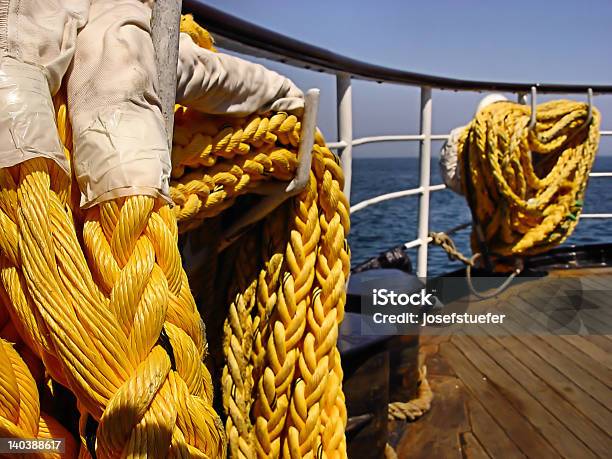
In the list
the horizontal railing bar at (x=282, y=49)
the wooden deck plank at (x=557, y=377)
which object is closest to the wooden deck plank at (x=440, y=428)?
the wooden deck plank at (x=557, y=377)

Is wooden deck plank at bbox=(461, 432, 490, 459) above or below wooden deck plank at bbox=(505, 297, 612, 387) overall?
below

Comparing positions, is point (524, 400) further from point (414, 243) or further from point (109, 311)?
point (109, 311)

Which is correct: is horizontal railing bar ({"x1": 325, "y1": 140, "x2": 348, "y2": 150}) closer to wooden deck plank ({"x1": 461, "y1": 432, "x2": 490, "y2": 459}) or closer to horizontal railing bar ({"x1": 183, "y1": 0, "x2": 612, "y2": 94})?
horizontal railing bar ({"x1": 183, "y1": 0, "x2": 612, "y2": 94})

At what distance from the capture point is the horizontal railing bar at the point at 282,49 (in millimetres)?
1010

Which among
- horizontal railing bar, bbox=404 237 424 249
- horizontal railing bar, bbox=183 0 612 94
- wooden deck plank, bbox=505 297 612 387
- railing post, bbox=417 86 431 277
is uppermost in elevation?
horizontal railing bar, bbox=183 0 612 94

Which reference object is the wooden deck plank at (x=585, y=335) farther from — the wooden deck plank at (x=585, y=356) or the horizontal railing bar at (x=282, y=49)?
the horizontal railing bar at (x=282, y=49)

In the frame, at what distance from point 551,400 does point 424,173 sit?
1277mm

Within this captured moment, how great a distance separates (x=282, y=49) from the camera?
127cm

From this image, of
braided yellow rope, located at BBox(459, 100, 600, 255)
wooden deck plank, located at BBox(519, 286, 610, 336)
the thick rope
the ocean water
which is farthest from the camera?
the ocean water

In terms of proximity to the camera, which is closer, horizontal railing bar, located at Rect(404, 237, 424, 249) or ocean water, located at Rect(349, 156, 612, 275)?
horizontal railing bar, located at Rect(404, 237, 424, 249)

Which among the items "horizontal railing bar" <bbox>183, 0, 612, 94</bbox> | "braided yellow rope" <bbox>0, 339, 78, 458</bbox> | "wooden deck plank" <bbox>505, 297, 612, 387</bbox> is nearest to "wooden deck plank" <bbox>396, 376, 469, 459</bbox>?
"wooden deck plank" <bbox>505, 297, 612, 387</bbox>

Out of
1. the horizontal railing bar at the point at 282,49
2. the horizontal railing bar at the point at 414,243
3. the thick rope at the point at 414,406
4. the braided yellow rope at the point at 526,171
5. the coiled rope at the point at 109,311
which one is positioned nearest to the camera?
the coiled rope at the point at 109,311

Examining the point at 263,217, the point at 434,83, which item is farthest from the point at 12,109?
the point at 434,83

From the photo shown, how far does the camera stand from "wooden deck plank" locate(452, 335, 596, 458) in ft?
4.23
